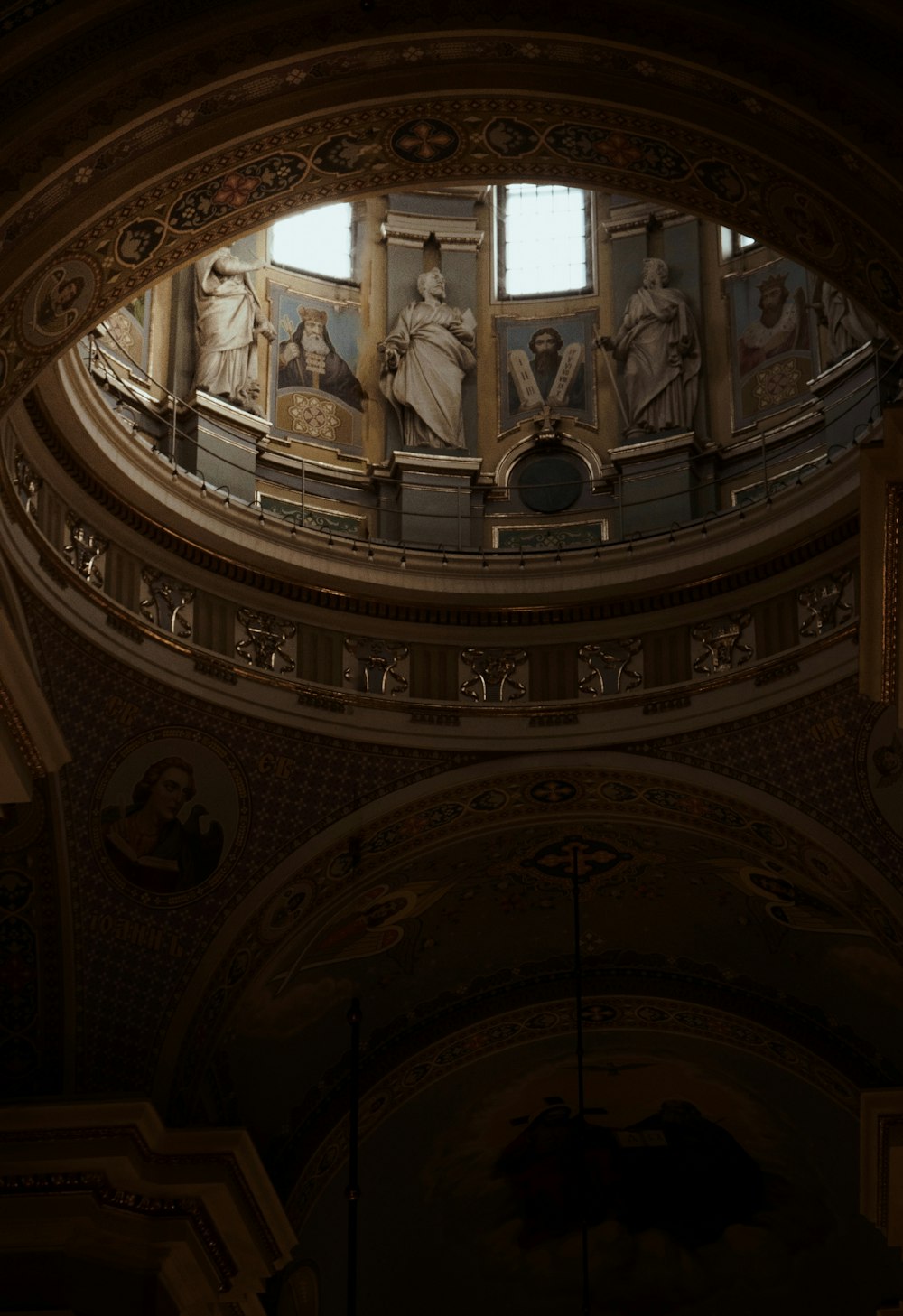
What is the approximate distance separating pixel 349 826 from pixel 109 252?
574 centimetres

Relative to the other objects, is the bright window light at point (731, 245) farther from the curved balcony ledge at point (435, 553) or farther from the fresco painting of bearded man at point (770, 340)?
the curved balcony ledge at point (435, 553)

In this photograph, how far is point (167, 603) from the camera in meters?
15.9

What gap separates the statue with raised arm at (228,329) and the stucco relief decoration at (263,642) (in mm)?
1967

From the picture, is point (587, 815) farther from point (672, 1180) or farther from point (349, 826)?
point (672, 1180)

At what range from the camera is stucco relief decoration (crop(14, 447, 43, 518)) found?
14.4 m

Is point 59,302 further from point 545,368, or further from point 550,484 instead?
point 545,368

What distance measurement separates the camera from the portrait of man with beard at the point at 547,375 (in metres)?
18.3

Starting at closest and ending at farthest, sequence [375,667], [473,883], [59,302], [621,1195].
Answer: [59,302] → [375,667] → [473,883] → [621,1195]

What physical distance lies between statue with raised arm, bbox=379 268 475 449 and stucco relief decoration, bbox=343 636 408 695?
2.07m

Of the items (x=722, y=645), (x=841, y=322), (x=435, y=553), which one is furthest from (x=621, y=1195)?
(x=841, y=322)

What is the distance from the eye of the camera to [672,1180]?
20.7 metres

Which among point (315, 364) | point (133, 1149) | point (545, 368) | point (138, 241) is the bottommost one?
point (133, 1149)

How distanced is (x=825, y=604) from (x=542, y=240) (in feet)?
15.8

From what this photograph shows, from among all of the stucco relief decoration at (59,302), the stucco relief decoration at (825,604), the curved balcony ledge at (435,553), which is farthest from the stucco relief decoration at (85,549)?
the stucco relief decoration at (825,604)
